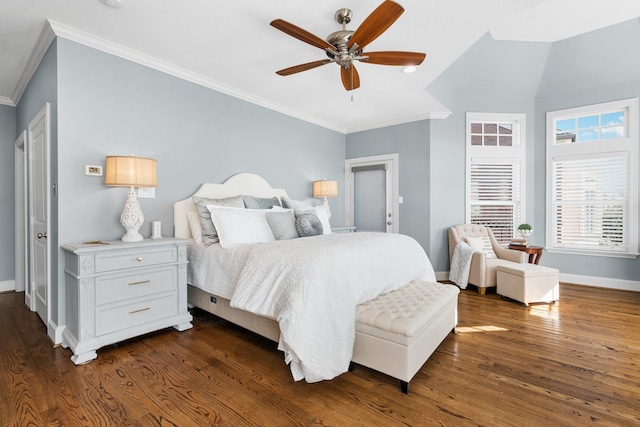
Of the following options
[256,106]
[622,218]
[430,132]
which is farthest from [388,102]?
[622,218]

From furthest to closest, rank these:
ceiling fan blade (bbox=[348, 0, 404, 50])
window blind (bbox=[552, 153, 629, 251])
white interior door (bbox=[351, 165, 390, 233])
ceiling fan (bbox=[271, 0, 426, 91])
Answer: white interior door (bbox=[351, 165, 390, 233]), window blind (bbox=[552, 153, 629, 251]), ceiling fan (bbox=[271, 0, 426, 91]), ceiling fan blade (bbox=[348, 0, 404, 50])

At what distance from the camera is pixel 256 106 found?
4.10m

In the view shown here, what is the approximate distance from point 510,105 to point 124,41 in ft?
17.2

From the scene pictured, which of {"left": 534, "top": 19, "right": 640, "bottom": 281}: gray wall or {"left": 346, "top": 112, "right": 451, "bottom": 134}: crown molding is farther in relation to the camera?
{"left": 346, "top": 112, "right": 451, "bottom": 134}: crown molding

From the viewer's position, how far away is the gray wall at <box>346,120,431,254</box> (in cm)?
473

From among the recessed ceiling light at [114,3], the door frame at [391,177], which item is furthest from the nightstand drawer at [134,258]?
the door frame at [391,177]

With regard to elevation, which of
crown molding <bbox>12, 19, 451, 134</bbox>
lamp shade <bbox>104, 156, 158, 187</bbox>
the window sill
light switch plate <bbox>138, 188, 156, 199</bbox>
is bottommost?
the window sill

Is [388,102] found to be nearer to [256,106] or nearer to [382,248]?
[256,106]

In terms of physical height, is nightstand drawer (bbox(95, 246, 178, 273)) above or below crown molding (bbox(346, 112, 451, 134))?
below

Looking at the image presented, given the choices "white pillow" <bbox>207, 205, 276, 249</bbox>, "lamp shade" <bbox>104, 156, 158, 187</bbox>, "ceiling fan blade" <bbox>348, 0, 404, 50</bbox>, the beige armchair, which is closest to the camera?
"ceiling fan blade" <bbox>348, 0, 404, 50</bbox>

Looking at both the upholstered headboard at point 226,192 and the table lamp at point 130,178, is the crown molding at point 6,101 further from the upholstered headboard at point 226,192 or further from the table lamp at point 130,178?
the upholstered headboard at point 226,192

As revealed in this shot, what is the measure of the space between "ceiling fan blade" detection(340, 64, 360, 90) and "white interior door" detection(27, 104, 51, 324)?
2.58 metres

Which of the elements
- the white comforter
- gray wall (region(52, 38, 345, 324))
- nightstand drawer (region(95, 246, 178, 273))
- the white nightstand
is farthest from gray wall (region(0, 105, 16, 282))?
the white comforter

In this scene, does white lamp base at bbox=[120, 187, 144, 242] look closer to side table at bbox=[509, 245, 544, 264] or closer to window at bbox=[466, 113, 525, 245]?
window at bbox=[466, 113, 525, 245]
